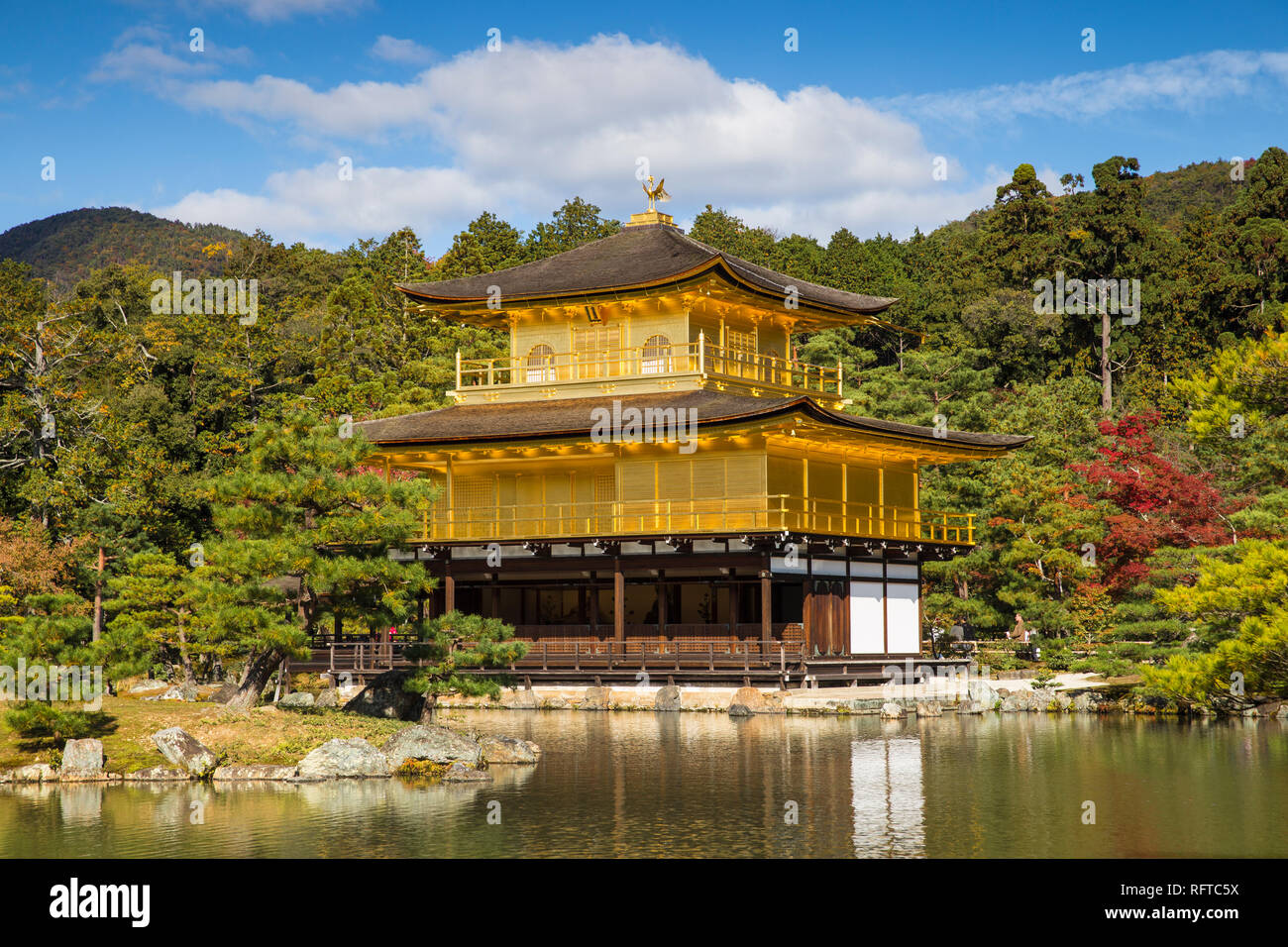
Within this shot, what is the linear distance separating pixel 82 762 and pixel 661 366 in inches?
897

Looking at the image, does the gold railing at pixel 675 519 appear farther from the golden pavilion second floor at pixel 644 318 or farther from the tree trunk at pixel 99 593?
the tree trunk at pixel 99 593

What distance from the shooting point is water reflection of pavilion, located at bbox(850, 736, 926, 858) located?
52.1ft

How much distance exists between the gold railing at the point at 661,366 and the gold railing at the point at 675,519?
413 cm

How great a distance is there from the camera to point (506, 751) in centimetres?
2373

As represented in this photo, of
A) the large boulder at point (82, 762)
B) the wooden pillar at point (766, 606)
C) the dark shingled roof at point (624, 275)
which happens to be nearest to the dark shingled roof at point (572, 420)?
the dark shingled roof at point (624, 275)

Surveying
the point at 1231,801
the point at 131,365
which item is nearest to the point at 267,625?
the point at 1231,801

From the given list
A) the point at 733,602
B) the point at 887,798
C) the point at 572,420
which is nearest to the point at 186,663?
the point at 572,420

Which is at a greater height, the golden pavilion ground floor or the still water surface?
the golden pavilion ground floor

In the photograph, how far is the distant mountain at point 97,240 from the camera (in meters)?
120

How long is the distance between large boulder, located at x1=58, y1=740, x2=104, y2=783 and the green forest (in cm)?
130

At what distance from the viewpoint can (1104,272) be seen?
66.2 meters

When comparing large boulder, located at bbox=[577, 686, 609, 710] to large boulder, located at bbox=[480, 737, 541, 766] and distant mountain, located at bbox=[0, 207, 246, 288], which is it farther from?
distant mountain, located at bbox=[0, 207, 246, 288]

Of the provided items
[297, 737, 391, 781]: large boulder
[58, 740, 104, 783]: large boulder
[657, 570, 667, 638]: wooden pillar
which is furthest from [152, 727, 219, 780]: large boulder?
[657, 570, 667, 638]: wooden pillar
